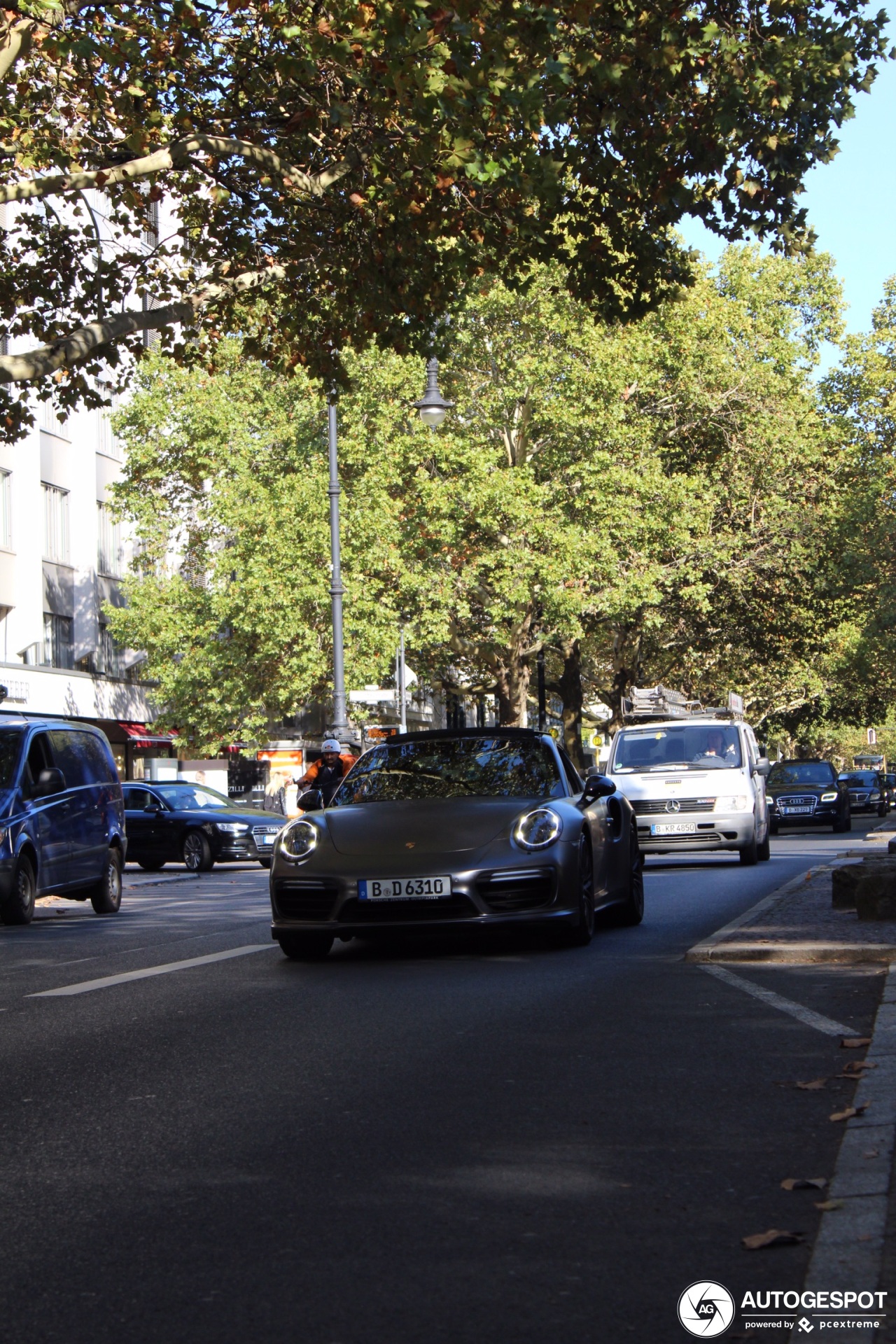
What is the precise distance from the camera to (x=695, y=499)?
49.0m

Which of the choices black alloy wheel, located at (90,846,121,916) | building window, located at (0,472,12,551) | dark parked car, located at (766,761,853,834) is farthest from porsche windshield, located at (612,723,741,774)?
building window, located at (0,472,12,551)

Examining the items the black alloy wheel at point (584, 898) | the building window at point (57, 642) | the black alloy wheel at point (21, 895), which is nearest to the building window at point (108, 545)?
the building window at point (57, 642)

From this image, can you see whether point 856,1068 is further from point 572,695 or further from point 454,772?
point 572,695

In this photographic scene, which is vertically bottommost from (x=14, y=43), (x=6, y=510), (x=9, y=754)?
(x=9, y=754)

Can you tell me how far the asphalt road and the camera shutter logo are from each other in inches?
1.4

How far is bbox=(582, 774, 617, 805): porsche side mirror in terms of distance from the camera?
12.4 m

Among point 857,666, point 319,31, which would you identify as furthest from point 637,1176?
point 857,666

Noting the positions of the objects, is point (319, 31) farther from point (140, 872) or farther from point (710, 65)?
point (140, 872)

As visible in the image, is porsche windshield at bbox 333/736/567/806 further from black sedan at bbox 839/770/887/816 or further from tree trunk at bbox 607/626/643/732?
black sedan at bbox 839/770/887/816

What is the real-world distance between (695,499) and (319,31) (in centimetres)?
3579

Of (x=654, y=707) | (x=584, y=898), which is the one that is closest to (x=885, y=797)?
(x=654, y=707)

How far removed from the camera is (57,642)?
4806 cm

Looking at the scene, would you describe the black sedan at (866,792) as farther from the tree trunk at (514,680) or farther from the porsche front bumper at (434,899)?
the porsche front bumper at (434,899)

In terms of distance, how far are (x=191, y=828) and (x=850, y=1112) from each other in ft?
85.1
